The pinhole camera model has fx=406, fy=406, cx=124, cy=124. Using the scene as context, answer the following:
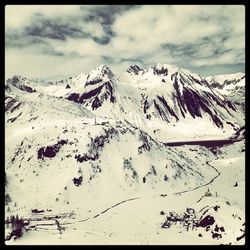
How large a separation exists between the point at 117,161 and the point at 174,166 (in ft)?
95.6

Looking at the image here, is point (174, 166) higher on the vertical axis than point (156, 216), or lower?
higher

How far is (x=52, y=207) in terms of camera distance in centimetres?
15062

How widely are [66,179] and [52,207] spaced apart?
72.9 ft

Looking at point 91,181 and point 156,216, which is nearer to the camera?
point 156,216

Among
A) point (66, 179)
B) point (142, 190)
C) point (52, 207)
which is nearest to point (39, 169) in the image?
point (66, 179)

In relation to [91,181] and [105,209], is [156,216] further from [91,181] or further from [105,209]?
[91,181]

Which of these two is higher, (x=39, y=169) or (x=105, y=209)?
(x=39, y=169)
